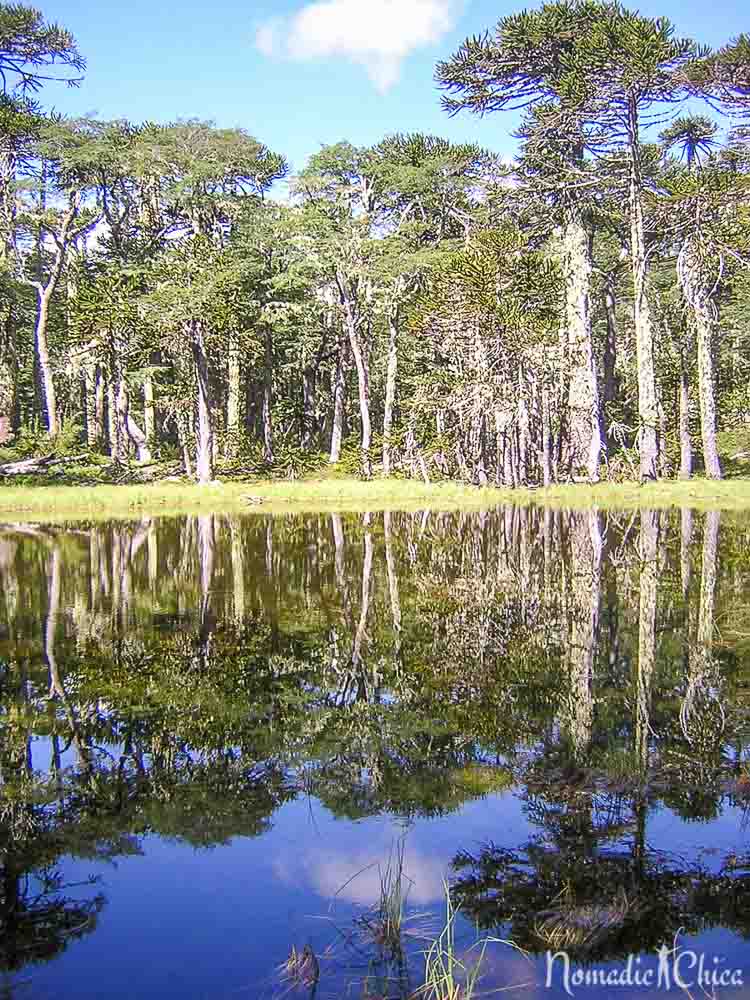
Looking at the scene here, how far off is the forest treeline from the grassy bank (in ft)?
7.98

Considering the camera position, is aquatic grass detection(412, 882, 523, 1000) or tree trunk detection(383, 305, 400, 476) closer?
aquatic grass detection(412, 882, 523, 1000)

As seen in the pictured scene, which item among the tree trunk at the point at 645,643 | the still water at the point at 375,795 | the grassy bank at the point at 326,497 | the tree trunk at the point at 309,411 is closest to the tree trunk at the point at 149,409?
the tree trunk at the point at 309,411

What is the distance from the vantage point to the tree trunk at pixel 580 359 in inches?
1262

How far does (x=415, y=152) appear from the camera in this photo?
125 ft

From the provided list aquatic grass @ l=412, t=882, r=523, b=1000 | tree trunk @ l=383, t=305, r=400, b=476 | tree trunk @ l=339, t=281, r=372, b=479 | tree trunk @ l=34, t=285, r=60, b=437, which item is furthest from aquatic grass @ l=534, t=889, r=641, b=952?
tree trunk @ l=34, t=285, r=60, b=437

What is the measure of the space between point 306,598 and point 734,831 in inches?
327

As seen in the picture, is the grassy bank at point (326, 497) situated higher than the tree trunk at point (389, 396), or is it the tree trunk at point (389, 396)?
the tree trunk at point (389, 396)

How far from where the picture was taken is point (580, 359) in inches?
1262

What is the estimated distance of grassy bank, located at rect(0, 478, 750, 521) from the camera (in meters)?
26.9

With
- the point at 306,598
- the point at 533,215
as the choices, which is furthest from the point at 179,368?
the point at 306,598

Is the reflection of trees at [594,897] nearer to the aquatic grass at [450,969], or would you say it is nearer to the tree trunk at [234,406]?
the aquatic grass at [450,969]

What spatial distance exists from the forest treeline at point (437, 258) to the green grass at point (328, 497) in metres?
2.44

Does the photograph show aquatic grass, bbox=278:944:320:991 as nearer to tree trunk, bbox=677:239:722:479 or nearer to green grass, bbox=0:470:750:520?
green grass, bbox=0:470:750:520

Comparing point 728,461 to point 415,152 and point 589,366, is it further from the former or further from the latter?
point 415,152
